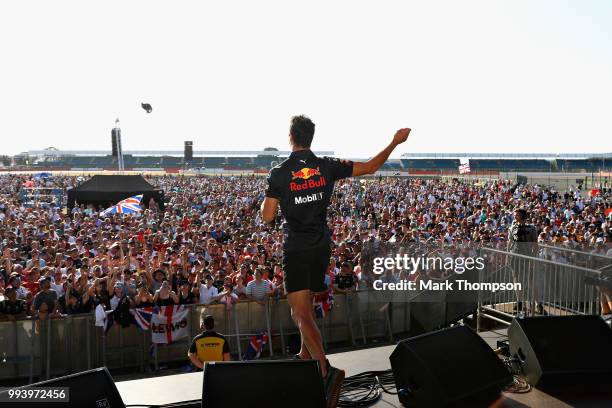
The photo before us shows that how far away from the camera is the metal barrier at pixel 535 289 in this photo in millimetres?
5809

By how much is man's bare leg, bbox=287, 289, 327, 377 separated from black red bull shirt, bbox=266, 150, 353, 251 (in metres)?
0.29

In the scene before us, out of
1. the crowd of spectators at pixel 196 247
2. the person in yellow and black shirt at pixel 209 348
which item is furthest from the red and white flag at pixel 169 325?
the person in yellow and black shirt at pixel 209 348

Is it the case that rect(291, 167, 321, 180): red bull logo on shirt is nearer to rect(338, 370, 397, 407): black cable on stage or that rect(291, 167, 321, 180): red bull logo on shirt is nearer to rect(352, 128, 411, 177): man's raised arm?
rect(352, 128, 411, 177): man's raised arm

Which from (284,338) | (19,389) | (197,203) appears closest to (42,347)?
(284,338)

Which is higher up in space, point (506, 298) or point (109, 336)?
point (506, 298)

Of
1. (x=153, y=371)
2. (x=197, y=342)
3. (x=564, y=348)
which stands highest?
(x=564, y=348)

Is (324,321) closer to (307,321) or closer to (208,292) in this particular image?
(208,292)

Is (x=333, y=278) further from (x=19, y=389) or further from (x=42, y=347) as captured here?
(x=19, y=389)

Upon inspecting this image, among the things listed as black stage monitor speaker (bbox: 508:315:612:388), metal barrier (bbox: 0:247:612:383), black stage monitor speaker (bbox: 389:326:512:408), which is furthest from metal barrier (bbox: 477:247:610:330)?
black stage monitor speaker (bbox: 389:326:512:408)

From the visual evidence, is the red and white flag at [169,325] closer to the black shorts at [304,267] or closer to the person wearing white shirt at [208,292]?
the person wearing white shirt at [208,292]

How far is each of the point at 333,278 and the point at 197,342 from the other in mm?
4239

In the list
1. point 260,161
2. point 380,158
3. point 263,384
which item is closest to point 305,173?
point 380,158

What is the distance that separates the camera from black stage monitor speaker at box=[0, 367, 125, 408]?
264 cm

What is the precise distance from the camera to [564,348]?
3586mm
